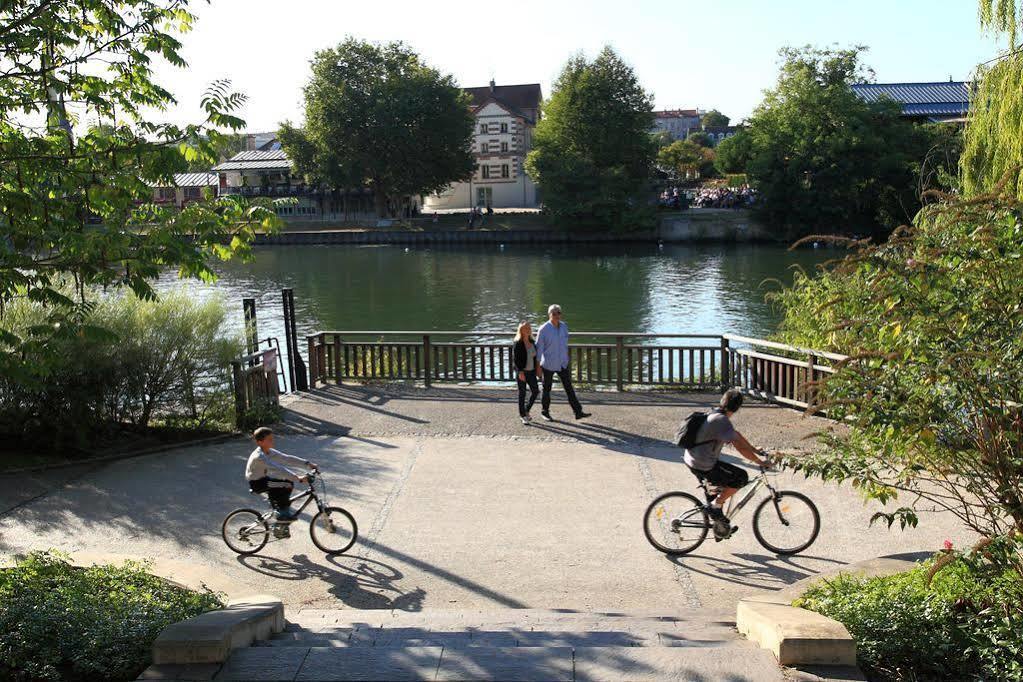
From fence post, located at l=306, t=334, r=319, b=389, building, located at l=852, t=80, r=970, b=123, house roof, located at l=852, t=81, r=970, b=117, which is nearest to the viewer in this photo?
fence post, located at l=306, t=334, r=319, b=389

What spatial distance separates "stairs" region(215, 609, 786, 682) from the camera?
492 cm

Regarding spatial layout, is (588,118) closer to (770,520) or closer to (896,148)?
(896,148)

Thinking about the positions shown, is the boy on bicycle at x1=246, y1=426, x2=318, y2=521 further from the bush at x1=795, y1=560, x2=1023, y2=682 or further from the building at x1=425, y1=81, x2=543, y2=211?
the building at x1=425, y1=81, x2=543, y2=211

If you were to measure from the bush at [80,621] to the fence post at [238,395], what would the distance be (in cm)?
664

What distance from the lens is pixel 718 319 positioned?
3500cm

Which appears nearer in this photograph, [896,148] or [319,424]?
[319,424]

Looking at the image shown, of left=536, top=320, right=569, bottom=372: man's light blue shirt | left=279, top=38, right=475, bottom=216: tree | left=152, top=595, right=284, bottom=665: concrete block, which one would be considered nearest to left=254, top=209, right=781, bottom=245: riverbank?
left=279, top=38, right=475, bottom=216: tree

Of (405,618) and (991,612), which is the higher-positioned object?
(991,612)

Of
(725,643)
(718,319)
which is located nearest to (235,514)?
(725,643)

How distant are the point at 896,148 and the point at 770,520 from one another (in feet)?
191

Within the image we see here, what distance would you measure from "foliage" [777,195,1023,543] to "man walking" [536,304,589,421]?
26.3 ft

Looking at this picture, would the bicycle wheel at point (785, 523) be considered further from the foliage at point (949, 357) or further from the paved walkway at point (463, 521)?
the foliage at point (949, 357)

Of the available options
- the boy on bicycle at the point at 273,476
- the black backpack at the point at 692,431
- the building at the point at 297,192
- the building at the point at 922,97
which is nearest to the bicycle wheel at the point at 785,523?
the black backpack at the point at 692,431

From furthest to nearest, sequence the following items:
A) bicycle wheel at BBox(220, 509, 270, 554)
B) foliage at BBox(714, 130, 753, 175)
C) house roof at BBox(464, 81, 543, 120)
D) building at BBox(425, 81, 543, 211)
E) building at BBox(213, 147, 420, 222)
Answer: house roof at BBox(464, 81, 543, 120), building at BBox(425, 81, 543, 211), building at BBox(213, 147, 420, 222), foliage at BBox(714, 130, 753, 175), bicycle wheel at BBox(220, 509, 270, 554)
